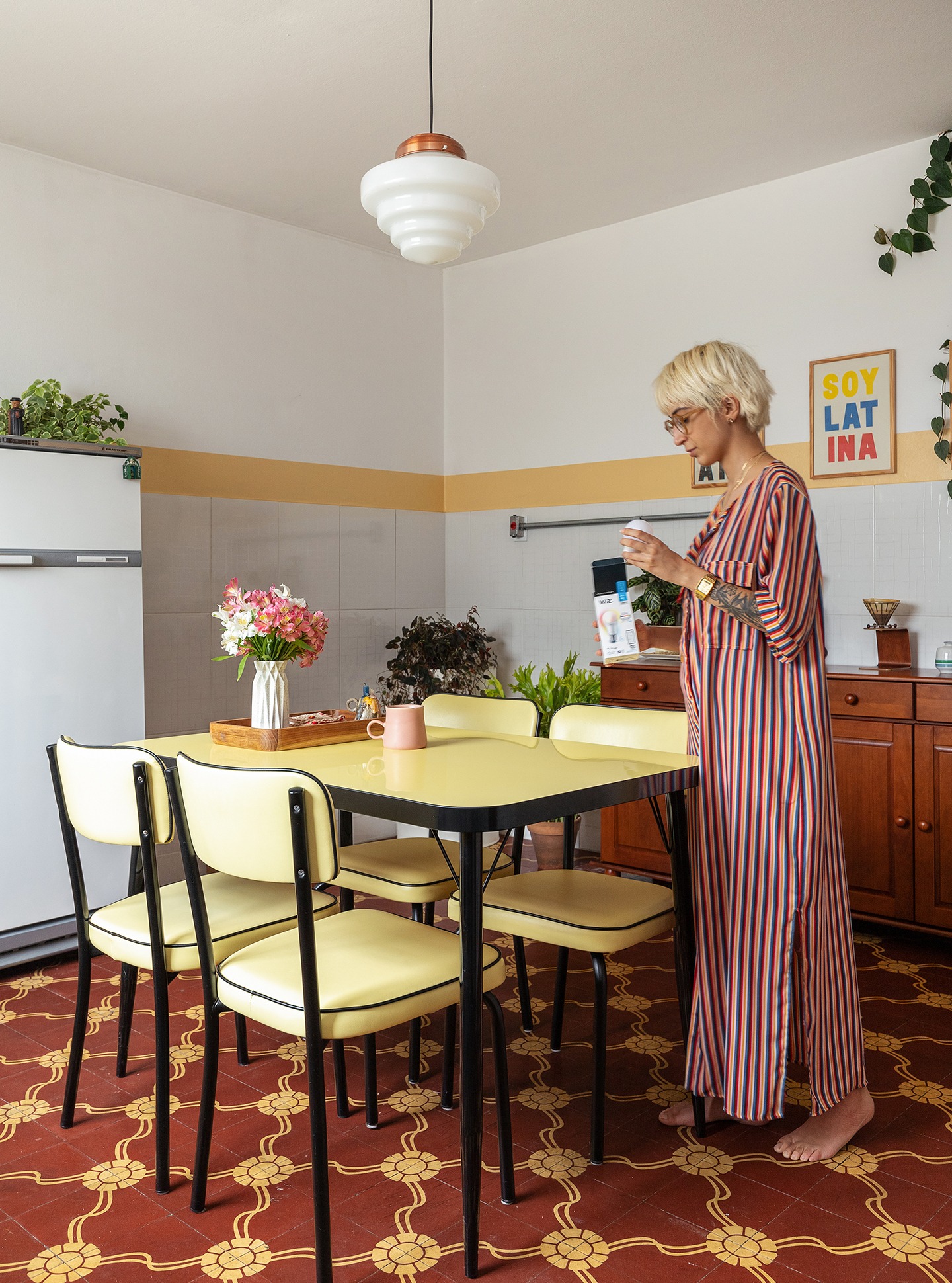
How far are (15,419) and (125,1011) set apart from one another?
6.71ft

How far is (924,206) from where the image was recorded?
13.3ft

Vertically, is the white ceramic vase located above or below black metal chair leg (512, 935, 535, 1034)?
above

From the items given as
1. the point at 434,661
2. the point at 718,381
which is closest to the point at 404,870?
the point at 718,381

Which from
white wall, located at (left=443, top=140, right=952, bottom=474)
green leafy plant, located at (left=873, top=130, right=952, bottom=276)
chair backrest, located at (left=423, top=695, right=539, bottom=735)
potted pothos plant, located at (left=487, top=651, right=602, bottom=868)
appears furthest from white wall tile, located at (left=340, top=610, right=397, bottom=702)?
green leafy plant, located at (left=873, top=130, right=952, bottom=276)

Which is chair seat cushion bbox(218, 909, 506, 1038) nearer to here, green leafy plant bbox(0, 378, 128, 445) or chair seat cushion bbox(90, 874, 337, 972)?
chair seat cushion bbox(90, 874, 337, 972)

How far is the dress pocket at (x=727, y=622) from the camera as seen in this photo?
7.48 ft

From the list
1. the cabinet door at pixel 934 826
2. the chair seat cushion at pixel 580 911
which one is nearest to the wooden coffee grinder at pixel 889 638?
the cabinet door at pixel 934 826

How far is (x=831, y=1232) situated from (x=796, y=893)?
0.65 m

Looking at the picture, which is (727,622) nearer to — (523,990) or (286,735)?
(286,735)

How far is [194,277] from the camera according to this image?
470 centimetres

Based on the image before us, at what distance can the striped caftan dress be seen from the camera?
2.26 metres

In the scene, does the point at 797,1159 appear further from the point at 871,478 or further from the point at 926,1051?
the point at 871,478

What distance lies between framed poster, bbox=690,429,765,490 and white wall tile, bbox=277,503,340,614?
5.81 ft

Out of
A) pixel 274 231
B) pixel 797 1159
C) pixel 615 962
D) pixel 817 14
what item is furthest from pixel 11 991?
pixel 817 14
